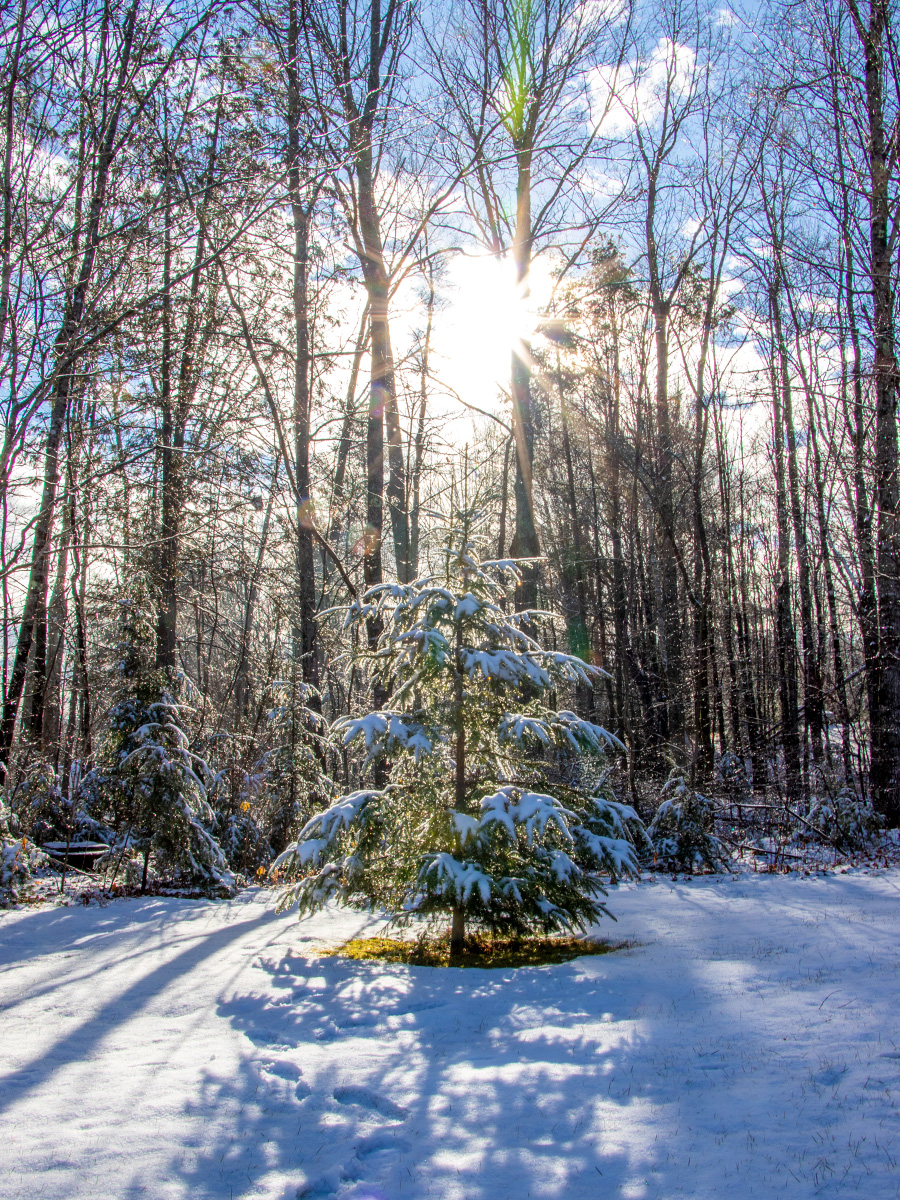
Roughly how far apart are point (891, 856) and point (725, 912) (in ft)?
14.5

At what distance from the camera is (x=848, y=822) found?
10.9 m

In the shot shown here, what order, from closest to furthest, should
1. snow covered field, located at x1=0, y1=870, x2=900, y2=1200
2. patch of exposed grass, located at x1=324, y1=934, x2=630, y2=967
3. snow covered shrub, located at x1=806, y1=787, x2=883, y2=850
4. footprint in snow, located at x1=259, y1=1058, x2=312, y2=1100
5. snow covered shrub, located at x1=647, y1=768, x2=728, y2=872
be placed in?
snow covered field, located at x1=0, y1=870, x2=900, y2=1200, footprint in snow, located at x1=259, y1=1058, x2=312, y2=1100, patch of exposed grass, located at x1=324, y1=934, x2=630, y2=967, snow covered shrub, located at x1=647, y1=768, x2=728, y2=872, snow covered shrub, located at x1=806, y1=787, x2=883, y2=850

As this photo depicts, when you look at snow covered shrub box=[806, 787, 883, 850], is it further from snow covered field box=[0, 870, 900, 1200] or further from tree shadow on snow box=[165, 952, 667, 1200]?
tree shadow on snow box=[165, 952, 667, 1200]

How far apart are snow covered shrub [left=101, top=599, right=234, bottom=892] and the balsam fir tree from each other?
3.34 m

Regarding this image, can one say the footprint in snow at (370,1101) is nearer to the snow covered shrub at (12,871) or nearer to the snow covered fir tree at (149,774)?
the snow covered fir tree at (149,774)

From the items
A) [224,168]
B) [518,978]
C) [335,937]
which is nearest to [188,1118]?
[518,978]

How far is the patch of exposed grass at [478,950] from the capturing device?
5629 millimetres

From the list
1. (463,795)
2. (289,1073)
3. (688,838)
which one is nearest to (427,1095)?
(289,1073)

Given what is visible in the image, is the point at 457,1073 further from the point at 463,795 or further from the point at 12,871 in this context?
the point at 12,871

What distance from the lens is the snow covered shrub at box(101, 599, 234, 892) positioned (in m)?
8.59

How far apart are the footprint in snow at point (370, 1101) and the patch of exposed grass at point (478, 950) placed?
2.32m

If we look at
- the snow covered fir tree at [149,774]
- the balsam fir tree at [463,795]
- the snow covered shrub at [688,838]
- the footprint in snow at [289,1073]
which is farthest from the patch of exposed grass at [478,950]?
the snow covered shrub at [688,838]

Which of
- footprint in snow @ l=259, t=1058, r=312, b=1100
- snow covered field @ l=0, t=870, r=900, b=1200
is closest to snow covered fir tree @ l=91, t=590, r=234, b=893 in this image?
snow covered field @ l=0, t=870, r=900, b=1200

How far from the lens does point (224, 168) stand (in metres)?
4.50
